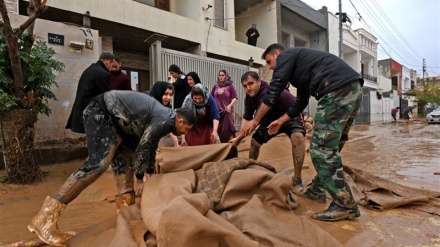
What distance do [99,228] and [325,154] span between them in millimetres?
1810

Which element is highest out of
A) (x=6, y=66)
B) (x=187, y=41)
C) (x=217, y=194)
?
(x=187, y=41)

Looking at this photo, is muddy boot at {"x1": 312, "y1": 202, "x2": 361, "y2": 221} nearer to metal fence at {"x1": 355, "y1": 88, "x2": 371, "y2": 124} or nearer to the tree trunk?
the tree trunk

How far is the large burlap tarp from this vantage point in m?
1.51

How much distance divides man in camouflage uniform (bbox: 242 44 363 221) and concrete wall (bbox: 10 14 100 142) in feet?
13.4

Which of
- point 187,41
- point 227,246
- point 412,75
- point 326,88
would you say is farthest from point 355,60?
point 412,75

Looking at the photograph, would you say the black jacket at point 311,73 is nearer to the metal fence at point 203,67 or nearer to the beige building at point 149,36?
the beige building at point 149,36

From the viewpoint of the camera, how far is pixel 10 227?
2391 millimetres

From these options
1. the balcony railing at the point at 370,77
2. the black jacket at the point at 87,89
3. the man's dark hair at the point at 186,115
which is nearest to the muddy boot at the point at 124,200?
the man's dark hair at the point at 186,115

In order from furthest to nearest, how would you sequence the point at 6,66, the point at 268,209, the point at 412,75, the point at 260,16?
the point at 412,75 < the point at 260,16 < the point at 6,66 < the point at 268,209

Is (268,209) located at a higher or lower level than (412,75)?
lower

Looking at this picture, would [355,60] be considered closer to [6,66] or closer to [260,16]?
[260,16]

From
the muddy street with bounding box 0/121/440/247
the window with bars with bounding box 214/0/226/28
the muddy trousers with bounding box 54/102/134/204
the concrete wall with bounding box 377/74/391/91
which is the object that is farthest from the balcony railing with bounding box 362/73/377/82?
the muddy trousers with bounding box 54/102/134/204

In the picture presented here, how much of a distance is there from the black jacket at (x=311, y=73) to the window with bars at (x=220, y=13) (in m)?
7.63

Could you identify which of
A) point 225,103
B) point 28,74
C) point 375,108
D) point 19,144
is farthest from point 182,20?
point 375,108
